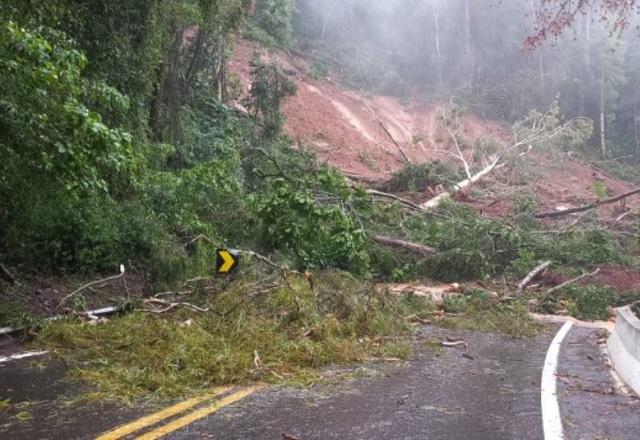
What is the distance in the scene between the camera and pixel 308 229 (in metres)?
13.4

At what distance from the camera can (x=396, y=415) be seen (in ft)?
18.5

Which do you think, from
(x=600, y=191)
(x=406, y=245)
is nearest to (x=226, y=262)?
(x=406, y=245)

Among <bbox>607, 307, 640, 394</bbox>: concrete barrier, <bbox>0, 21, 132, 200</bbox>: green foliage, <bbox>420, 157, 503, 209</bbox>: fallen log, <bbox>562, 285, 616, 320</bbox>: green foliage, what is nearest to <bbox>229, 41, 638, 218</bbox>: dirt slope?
<bbox>420, 157, 503, 209</bbox>: fallen log

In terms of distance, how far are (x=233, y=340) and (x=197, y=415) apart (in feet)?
7.92

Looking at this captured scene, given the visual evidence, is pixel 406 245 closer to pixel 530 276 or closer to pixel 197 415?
pixel 530 276

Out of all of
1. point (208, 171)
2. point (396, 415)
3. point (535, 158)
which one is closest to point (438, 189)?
point (535, 158)

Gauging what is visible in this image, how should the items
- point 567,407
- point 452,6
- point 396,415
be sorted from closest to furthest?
point 396,415
point 567,407
point 452,6

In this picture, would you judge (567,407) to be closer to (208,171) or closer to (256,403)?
(256,403)

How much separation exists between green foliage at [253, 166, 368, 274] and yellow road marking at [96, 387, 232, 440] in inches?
290

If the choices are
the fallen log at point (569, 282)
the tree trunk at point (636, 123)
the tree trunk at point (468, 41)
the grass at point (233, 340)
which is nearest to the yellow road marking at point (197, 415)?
the grass at point (233, 340)

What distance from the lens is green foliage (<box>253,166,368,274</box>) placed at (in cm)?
1328

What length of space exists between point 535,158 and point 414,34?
704 inches

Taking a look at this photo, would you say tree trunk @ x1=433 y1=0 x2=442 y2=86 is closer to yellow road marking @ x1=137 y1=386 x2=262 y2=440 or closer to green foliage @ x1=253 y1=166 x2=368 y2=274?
green foliage @ x1=253 y1=166 x2=368 y2=274

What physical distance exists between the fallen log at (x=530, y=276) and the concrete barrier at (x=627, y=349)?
20.1 feet
